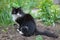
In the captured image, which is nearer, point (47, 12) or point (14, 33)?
point (14, 33)

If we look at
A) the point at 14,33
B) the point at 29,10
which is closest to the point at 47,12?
the point at 29,10

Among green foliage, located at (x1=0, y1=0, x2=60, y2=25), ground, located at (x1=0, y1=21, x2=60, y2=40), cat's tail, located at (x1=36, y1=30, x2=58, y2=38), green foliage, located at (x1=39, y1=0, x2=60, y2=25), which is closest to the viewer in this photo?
ground, located at (x1=0, y1=21, x2=60, y2=40)

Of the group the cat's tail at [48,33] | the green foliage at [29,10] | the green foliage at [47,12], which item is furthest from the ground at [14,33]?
the green foliage at [47,12]

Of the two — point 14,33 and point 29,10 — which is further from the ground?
point 29,10

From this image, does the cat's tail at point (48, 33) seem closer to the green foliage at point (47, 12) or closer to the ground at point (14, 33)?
the ground at point (14, 33)

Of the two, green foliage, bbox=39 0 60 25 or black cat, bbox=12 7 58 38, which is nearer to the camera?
black cat, bbox=12 7 58 38

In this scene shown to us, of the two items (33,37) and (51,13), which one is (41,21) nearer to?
(51,13)

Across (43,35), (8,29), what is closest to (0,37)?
(8,29)

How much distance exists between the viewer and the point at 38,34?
17.3 ft

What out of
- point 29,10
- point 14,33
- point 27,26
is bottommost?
point 14,33

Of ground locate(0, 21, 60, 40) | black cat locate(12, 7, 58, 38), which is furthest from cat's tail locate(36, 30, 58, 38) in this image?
ground locate(0, 21, 60, 40)

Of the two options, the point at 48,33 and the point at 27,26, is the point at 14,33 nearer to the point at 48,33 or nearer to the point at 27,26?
the point at 27,26

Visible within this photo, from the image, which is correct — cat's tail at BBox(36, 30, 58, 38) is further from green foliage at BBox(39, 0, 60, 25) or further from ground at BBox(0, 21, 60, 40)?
green foliage at BBox(39, 0, 60, 25)

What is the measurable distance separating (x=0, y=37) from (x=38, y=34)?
792 mm
